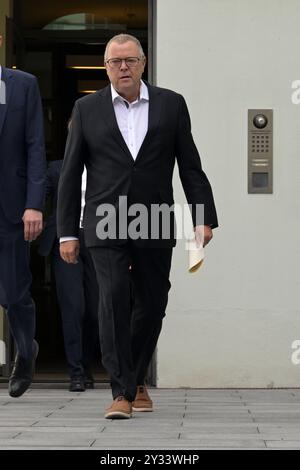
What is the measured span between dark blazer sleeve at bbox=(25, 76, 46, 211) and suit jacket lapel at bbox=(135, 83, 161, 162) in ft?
2.59

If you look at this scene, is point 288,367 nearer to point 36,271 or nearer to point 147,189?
point 147,189

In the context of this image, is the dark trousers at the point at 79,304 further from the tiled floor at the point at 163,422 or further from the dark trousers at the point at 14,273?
the dark trousers at the point at 14,273

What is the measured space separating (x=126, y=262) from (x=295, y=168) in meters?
2.83

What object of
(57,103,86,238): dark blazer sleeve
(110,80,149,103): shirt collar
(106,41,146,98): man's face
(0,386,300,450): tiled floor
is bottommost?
(0,386,300,450): tiled floor

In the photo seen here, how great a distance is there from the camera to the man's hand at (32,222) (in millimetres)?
7617

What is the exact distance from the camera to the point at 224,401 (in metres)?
8.56

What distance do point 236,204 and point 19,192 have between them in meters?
2.32

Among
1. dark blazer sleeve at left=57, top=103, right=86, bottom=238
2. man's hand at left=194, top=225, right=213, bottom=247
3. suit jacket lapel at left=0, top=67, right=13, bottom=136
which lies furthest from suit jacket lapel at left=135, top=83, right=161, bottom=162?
suit jacket lapel at left=0, top=67, right=13, bottom=136

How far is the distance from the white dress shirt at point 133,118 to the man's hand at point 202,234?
526mm

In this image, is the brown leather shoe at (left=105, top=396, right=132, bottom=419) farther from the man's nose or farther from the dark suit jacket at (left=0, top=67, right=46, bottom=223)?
the man's nose

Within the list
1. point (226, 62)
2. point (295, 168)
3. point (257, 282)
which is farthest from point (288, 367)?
point (226, 62)

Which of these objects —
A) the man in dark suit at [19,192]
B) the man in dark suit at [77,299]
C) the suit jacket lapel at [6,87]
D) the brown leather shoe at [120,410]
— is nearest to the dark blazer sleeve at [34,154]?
the man in dark suit at [19,192]

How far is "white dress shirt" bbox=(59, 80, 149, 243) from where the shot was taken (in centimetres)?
723
